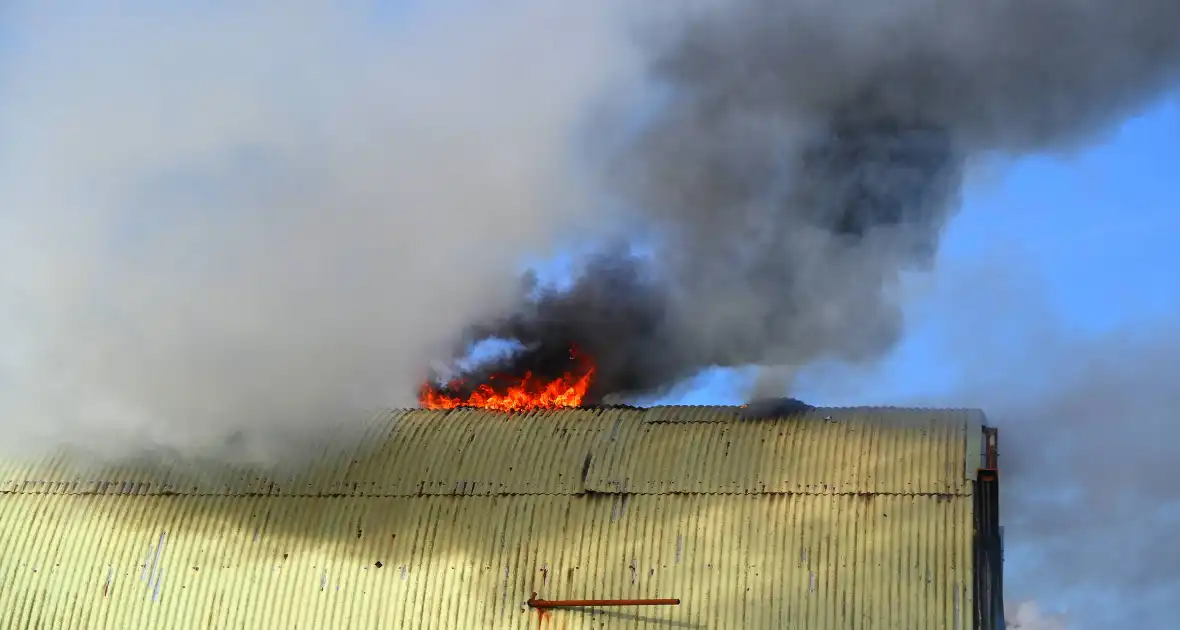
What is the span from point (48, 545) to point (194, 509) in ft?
8.22

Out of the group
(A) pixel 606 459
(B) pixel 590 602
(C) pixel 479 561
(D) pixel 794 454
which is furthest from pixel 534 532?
(D) pixel 794 454

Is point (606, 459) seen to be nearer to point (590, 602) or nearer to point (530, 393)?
point (590, 602)

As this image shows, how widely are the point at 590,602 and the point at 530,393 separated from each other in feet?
26.6

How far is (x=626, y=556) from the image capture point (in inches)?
907

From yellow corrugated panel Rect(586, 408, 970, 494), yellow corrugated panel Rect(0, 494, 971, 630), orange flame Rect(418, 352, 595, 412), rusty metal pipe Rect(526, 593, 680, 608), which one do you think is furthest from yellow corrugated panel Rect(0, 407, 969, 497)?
orange flame Rect(418, 352, 595, 412)

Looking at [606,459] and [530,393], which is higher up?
[530,393]

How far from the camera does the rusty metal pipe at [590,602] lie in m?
22.5

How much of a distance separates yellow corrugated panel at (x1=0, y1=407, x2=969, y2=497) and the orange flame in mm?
2938

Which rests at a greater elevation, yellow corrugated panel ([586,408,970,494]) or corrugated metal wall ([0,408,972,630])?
yellow corrugated panel ([586,408,970,494])

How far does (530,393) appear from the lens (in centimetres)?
3017

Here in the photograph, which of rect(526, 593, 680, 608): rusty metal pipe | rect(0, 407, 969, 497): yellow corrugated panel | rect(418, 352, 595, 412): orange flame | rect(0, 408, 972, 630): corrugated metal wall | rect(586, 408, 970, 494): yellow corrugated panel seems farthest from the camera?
rect(418, 352, 595, 412): orange flame

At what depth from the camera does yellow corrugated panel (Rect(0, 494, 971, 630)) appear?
2212cm

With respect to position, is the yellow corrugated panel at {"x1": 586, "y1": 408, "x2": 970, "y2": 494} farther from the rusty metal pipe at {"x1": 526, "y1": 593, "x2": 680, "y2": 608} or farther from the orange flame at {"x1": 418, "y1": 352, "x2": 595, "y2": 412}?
the orange flame at {"x1": 418, "y1": 352, "x2": 595, "y2": 412}

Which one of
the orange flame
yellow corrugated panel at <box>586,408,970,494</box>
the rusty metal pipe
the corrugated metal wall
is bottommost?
the rusty metal pipe
